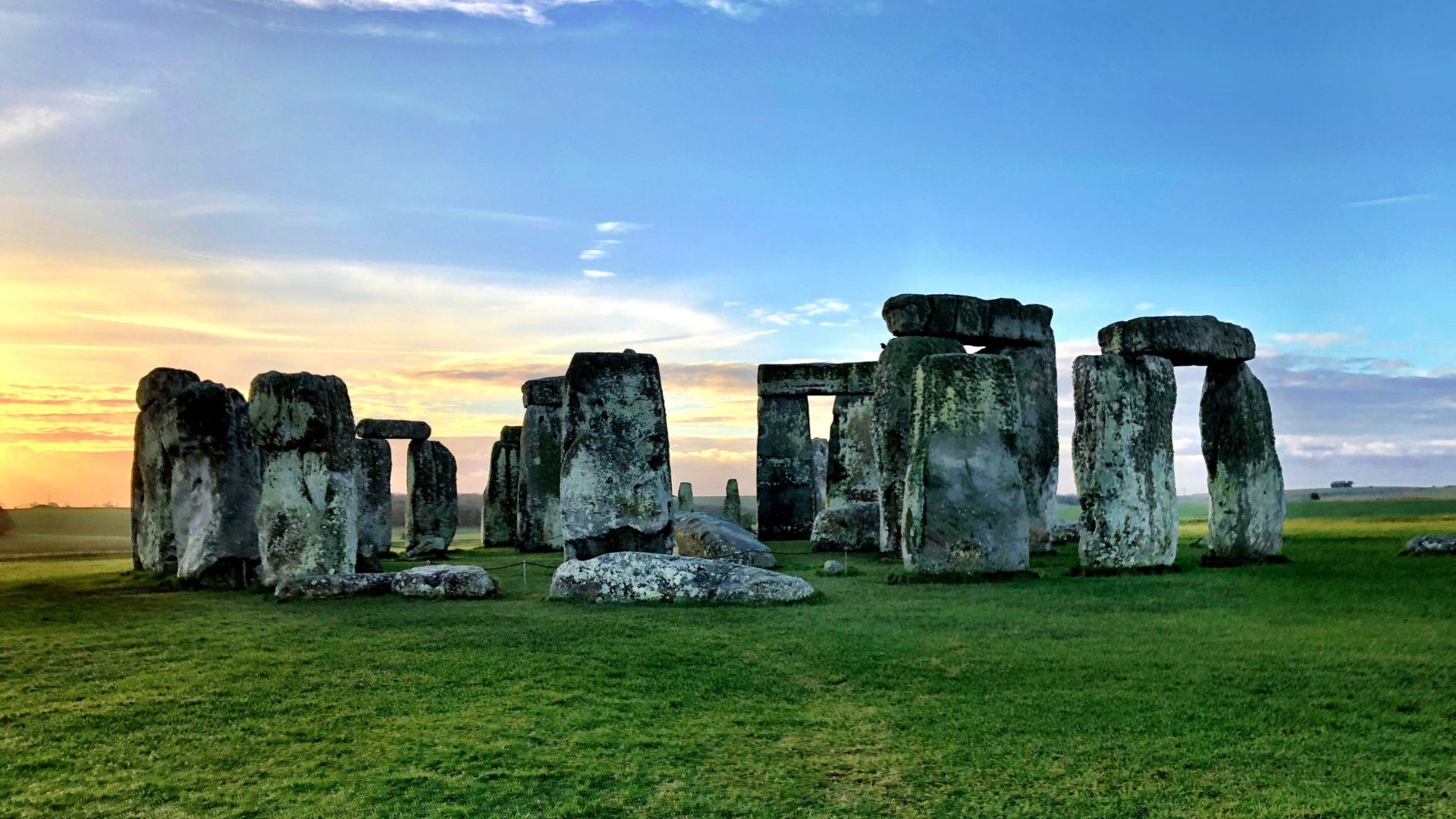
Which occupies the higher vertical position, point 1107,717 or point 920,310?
point 920,310

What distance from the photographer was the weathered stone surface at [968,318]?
54.5 feet

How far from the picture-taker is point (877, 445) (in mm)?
16375

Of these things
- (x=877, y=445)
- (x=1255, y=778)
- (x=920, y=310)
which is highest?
(x=920, y=310)

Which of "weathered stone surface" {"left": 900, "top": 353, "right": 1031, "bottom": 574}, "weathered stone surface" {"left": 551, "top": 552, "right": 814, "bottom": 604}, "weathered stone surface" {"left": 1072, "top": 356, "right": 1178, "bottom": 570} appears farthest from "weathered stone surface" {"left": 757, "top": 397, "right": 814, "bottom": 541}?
"weathered stone surface" {"left": 551, "top": 552, "right": 814, "bottom": 604}

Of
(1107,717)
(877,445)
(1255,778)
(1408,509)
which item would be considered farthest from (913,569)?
(1408,509)

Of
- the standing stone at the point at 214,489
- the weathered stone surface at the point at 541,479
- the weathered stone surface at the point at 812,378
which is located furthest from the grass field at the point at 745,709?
the weathered stone surface at the point at 812,378

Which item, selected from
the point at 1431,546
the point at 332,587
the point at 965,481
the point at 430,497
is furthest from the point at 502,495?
the point at 1431,546

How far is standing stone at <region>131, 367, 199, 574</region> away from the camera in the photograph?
629 inches

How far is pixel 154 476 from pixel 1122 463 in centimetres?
1345

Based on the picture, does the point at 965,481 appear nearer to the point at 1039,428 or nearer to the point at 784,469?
the point at 1039,428

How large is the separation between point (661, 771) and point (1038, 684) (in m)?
2.95

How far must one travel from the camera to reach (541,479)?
866 inches

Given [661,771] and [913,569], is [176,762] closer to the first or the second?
[661,771]

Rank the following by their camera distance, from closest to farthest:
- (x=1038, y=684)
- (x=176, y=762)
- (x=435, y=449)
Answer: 1. (x=176, y=762)
2. (x=1038, y=684)
3. (x=435, y=449)
